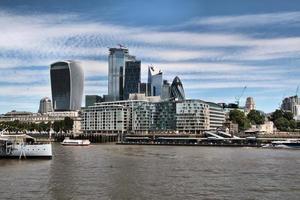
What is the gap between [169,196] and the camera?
147 ft

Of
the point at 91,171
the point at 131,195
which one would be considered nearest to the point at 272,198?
the point at 131,195

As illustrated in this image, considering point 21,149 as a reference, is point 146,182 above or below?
below

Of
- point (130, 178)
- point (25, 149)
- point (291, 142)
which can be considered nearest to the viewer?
point (130, 178)

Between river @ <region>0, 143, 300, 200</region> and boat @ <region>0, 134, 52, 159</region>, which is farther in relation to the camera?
boat @ <region>0, 134, 52, 159</region>

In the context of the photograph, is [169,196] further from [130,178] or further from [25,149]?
[25,149]

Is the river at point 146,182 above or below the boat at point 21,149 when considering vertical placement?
below

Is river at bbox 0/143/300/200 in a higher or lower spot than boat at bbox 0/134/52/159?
lower

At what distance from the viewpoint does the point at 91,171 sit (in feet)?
216

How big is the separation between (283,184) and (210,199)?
13.6 m

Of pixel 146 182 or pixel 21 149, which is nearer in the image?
pixel 146 182

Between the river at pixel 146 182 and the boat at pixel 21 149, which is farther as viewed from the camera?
the boat at pixel 21 149

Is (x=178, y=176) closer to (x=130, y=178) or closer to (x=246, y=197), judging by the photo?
(x=130, y=178)

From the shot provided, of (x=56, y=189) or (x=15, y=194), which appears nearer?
(x=15, y=194)

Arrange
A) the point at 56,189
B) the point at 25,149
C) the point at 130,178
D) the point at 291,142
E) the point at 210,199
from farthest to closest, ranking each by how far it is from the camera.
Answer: the point at 291,142
the point at 25,149
the point at 130,178
the point at 56,189
the point at 210,199
